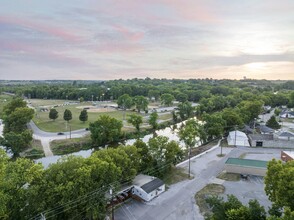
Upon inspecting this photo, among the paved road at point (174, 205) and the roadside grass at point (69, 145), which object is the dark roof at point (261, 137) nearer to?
the paved road at point (174, 205)

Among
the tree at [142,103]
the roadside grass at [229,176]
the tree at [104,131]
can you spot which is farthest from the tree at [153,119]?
the roadside grass at [229,176]

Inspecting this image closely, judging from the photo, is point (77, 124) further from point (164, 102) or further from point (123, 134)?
point (164, 102)

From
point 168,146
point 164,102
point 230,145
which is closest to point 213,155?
point 230,145

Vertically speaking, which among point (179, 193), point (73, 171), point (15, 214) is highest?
point (73, 171)

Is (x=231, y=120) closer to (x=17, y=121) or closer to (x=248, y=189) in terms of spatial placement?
(x=248, y=189)

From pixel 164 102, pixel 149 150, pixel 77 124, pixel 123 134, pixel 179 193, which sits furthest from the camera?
pixel 164 102

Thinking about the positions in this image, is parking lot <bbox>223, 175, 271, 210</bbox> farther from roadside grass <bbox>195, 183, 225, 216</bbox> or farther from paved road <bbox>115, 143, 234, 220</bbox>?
paved road <bbox>115, 143, 234, 220</bbox>
